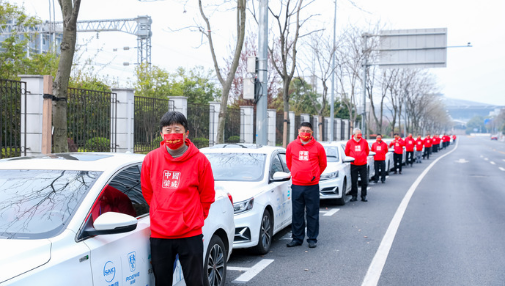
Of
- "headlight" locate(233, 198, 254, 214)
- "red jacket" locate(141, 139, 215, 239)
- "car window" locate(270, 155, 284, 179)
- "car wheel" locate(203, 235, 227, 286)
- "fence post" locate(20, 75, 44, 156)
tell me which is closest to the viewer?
"red jacket" locate(141, 139, 215, 239)

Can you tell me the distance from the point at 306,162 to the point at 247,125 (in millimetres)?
14244

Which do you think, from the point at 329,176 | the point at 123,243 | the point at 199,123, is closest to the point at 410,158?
the point at 199,123

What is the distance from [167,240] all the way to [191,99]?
27432mm

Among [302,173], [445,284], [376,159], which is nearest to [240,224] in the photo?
[302,173]

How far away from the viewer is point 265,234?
23.4 feet

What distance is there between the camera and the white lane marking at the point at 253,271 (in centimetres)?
588

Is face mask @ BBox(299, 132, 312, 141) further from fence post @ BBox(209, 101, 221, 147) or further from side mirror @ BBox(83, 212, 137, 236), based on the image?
fence post @ BBox(209, 101, 221, 147)

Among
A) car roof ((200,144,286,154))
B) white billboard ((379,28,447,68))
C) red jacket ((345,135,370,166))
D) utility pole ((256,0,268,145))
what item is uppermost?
white billboard ((379,28,447,68))

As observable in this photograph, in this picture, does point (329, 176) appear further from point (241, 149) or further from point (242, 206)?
point (242, 206)

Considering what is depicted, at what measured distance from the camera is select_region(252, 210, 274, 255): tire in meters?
6.92

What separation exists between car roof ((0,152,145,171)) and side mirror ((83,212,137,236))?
0.63m

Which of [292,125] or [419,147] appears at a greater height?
[292,125]

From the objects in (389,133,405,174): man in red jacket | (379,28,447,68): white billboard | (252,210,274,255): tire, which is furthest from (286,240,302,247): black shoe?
(379,28,447,68): white billboard

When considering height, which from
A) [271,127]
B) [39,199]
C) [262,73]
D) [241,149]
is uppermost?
[262,73]
